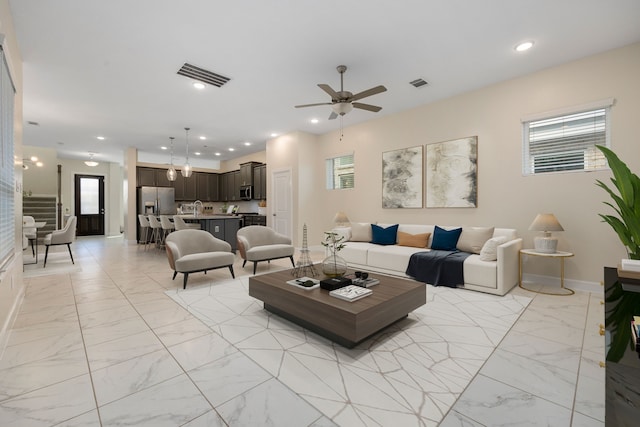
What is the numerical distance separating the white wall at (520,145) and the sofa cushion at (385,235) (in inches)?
20.2

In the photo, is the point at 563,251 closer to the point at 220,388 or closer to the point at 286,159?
the point at 220,388

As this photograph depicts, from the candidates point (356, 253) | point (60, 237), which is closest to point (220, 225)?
point (60, 237)

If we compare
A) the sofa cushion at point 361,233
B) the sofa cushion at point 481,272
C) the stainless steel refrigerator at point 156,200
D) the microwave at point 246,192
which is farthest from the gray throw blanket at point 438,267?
the stainless steel refrigerator at point 156,200

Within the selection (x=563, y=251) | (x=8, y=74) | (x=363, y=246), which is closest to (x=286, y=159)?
(x=363, y=246)

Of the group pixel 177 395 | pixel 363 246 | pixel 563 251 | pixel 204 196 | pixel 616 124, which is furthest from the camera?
pixel 204 196

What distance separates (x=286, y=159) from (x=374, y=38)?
444 centimetres

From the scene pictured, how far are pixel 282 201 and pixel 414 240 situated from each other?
12.4 feet

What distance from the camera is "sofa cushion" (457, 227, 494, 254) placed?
4.24 m

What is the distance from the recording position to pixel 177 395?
170cm

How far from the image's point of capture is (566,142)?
154 inches

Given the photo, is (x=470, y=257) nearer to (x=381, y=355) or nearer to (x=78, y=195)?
(x=381, y=355)

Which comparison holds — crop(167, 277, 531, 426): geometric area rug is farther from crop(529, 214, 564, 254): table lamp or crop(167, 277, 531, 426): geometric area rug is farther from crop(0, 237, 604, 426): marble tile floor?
crop(529, 214, 564, 254): table lamp

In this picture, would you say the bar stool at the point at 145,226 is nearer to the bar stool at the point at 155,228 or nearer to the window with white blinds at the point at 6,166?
the bar stool at the point at 155,228

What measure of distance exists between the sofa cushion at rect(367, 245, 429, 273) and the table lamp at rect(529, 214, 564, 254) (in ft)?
4.91
